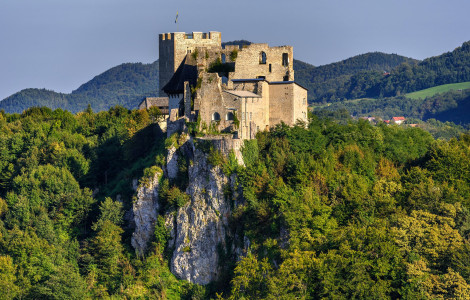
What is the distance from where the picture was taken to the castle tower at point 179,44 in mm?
62125

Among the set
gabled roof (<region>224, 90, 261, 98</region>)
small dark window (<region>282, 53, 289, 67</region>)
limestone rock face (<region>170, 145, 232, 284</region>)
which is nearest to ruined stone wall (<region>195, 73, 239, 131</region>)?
gabled roof (<region>224, 90, 261, 98</region>)

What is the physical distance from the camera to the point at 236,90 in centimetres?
5472

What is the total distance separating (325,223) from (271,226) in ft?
11.2

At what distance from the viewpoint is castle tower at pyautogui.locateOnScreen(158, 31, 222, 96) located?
6212 centimetres

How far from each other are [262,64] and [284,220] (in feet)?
46.2

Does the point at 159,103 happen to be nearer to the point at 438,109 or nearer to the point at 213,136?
the point at 213,136

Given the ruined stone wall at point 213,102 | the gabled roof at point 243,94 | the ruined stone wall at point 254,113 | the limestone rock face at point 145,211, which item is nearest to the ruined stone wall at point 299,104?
the ruined stone wall at point 254,113

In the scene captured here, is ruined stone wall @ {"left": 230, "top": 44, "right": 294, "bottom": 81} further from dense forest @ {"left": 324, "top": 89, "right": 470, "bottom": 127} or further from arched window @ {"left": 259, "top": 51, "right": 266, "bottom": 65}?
dense forest @ {"left": 324, "top": 89, "right": 470, "bottom": 127}

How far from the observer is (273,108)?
2179 inches

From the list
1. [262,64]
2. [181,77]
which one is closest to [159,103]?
[181,77]

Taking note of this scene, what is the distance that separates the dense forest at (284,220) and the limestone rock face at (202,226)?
2.62ft

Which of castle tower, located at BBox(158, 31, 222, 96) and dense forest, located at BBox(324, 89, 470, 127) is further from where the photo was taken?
dense forest, located at BBox(324, 89, 470, 127)

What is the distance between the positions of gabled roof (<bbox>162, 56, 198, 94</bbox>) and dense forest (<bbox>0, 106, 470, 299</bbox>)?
3890 mm

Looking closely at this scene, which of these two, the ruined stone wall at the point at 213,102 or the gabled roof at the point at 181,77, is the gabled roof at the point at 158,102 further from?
the ruined stone wall at the point at 213,102
